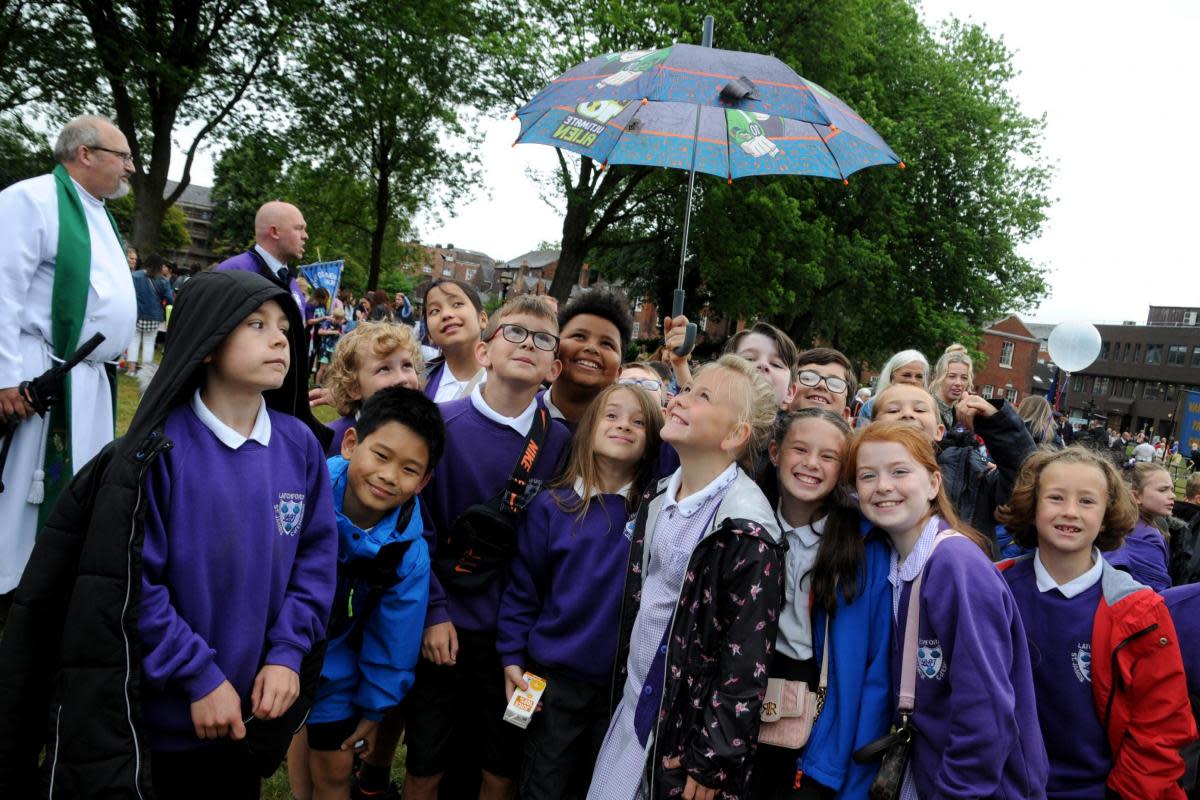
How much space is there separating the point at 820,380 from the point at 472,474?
1822mm

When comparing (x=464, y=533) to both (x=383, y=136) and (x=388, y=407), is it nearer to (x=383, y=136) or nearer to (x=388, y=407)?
(x=388, y=407)

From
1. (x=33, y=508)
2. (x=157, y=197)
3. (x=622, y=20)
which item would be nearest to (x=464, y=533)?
(x=33, y=508)

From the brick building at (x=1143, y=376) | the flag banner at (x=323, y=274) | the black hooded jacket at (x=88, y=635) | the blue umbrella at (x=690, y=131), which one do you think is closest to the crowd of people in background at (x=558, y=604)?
the black hooded jacket at (x=88, y=635)

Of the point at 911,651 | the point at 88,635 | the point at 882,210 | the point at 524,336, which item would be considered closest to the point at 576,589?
the point at 524,336

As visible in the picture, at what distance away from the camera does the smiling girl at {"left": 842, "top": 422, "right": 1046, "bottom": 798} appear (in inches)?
83.3

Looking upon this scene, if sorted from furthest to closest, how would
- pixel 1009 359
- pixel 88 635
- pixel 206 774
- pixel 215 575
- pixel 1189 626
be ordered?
pixel 1009 359
pixel 1189 626
pixel 206 774
pixel 215 575
pixel 88 635

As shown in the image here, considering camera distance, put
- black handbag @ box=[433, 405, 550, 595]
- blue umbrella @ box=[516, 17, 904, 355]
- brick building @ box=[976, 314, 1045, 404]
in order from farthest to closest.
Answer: brick building @ box=[976, 314, 1045, 404], blue umbrella @ box=[516, 17, 904, 355], black handbag @ box=[433, 405, 550, 595]

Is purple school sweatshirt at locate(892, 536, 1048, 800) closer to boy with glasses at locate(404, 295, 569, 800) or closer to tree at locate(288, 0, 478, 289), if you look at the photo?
boy with glasses at locate(404, 295, 569, 800)

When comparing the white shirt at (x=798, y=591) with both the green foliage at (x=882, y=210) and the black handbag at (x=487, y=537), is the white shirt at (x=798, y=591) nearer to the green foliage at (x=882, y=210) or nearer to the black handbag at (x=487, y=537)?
the black handbag at (x=487, y=537)

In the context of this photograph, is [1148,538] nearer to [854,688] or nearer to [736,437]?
[854,688]

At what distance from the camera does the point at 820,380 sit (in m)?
3.64

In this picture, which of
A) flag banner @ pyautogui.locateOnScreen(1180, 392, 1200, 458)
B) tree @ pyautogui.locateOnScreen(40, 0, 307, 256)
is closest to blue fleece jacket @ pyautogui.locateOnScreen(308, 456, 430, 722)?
tree @ pyautogui.locateOnScreen(40, 0, 307, 256)

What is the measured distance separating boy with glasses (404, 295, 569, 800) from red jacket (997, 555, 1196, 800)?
209 centimetres

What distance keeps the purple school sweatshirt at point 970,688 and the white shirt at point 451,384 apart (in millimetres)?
2334
